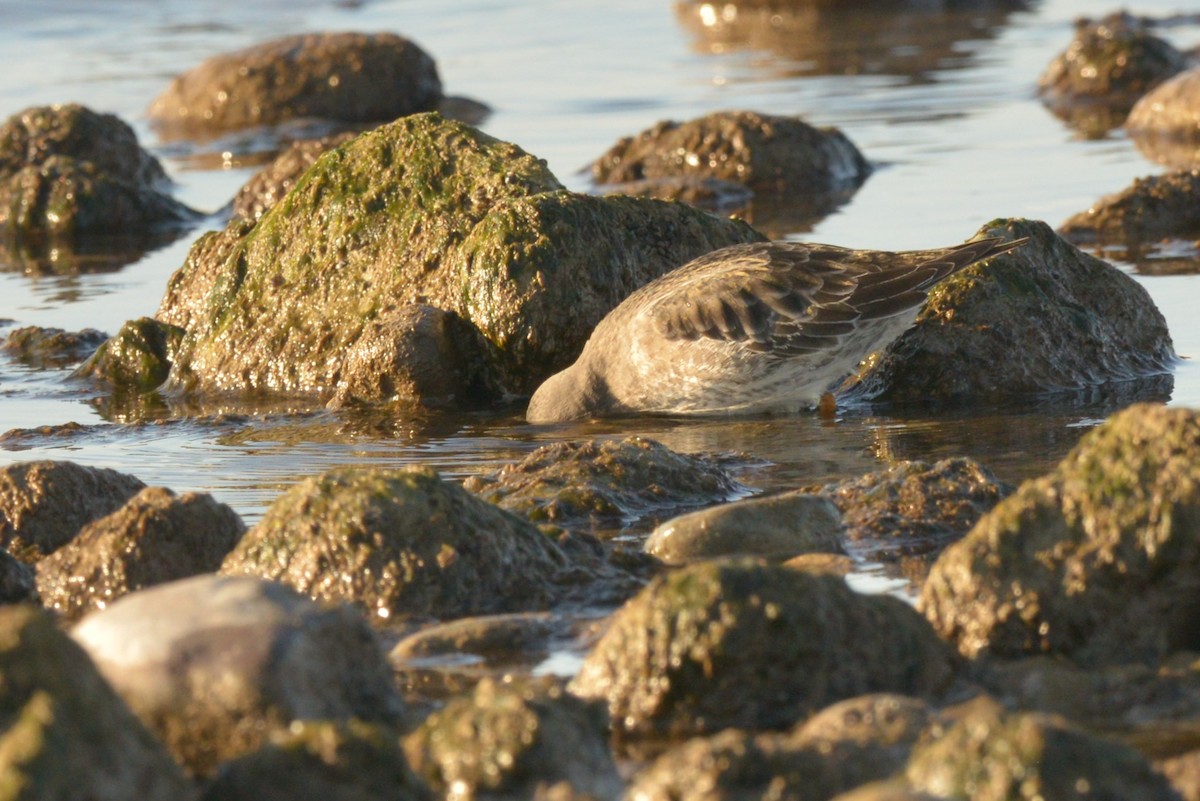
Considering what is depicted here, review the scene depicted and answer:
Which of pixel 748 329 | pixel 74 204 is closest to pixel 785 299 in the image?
pixel 748 329

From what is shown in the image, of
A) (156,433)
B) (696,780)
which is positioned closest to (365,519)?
(696,780)

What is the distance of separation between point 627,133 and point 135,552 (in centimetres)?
1272

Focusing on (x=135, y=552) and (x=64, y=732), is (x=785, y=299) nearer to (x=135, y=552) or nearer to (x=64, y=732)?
(x=135, y=552)

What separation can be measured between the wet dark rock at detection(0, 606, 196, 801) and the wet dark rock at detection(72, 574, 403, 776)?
1.39 feet

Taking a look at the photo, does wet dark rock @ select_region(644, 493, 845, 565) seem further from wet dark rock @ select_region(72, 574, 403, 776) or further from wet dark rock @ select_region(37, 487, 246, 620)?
wet dark rock @ select_region(72, 574, 403, 776)

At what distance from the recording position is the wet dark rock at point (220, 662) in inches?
183

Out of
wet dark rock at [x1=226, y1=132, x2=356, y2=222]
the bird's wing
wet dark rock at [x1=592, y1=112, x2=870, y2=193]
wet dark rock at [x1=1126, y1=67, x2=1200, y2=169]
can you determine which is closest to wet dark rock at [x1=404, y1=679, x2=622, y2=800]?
the bird's wing

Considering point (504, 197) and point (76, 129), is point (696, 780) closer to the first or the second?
point (504, 197)

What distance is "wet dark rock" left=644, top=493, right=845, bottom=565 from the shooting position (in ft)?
21.9

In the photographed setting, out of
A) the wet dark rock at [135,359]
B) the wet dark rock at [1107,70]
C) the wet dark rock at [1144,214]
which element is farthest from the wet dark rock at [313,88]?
the wet dark rock at [135,359]

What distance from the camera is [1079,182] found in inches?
604

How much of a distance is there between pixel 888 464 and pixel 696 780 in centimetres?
434

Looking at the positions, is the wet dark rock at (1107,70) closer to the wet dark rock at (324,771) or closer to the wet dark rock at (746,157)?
the wet dark rock at (746,157)

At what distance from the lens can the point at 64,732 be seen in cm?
388
